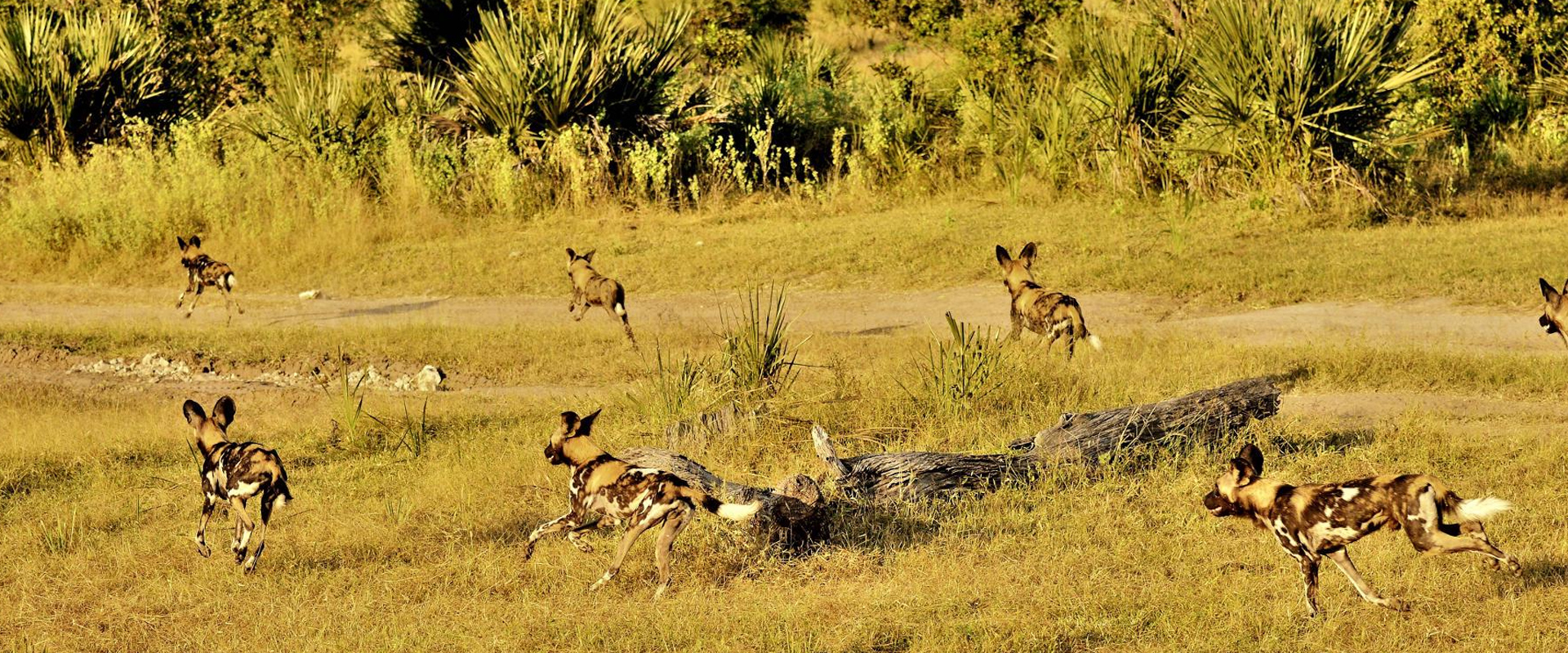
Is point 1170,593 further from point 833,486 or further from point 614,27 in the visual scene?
point 614,27

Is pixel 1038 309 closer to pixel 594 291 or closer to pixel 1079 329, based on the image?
pixel 1079 329

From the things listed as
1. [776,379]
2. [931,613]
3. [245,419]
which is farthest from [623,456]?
[245,419]

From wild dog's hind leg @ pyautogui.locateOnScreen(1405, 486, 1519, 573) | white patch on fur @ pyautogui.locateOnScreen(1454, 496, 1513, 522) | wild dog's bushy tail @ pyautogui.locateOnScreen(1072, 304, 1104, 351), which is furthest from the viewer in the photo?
wild dog's bushy tail @ pyautogui.locateOnScreen(1072, 304, 1104, 351)

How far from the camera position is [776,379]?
10305 mm

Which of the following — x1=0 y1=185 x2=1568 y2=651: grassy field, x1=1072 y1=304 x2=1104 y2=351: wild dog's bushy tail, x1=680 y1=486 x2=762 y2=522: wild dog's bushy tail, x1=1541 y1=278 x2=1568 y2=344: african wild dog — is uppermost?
x1=680 y1=486 x2=762 y2=522: wild dog's bushy tail

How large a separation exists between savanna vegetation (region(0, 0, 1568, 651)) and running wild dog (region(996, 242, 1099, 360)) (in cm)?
24

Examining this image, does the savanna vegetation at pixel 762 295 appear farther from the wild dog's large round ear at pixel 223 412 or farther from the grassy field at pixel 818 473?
the wild dog's large round ear at pixel 223 412

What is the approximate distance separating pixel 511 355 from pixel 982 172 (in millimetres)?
9547

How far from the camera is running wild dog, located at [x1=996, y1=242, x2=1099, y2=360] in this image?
11.0m

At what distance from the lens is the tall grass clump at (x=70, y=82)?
2056 cm

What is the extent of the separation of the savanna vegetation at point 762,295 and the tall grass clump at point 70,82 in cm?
6

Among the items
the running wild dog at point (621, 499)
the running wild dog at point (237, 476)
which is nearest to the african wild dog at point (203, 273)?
the running wild dog at point (237, 476)

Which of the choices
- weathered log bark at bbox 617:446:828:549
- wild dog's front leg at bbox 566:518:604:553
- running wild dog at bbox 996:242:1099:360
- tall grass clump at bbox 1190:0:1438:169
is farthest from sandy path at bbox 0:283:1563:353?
wild dog's front leg at bbox 566:518:604:553

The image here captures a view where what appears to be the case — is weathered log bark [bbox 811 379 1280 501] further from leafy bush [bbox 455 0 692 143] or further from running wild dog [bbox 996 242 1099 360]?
leafy bush [bbox 455 0 692 143]
